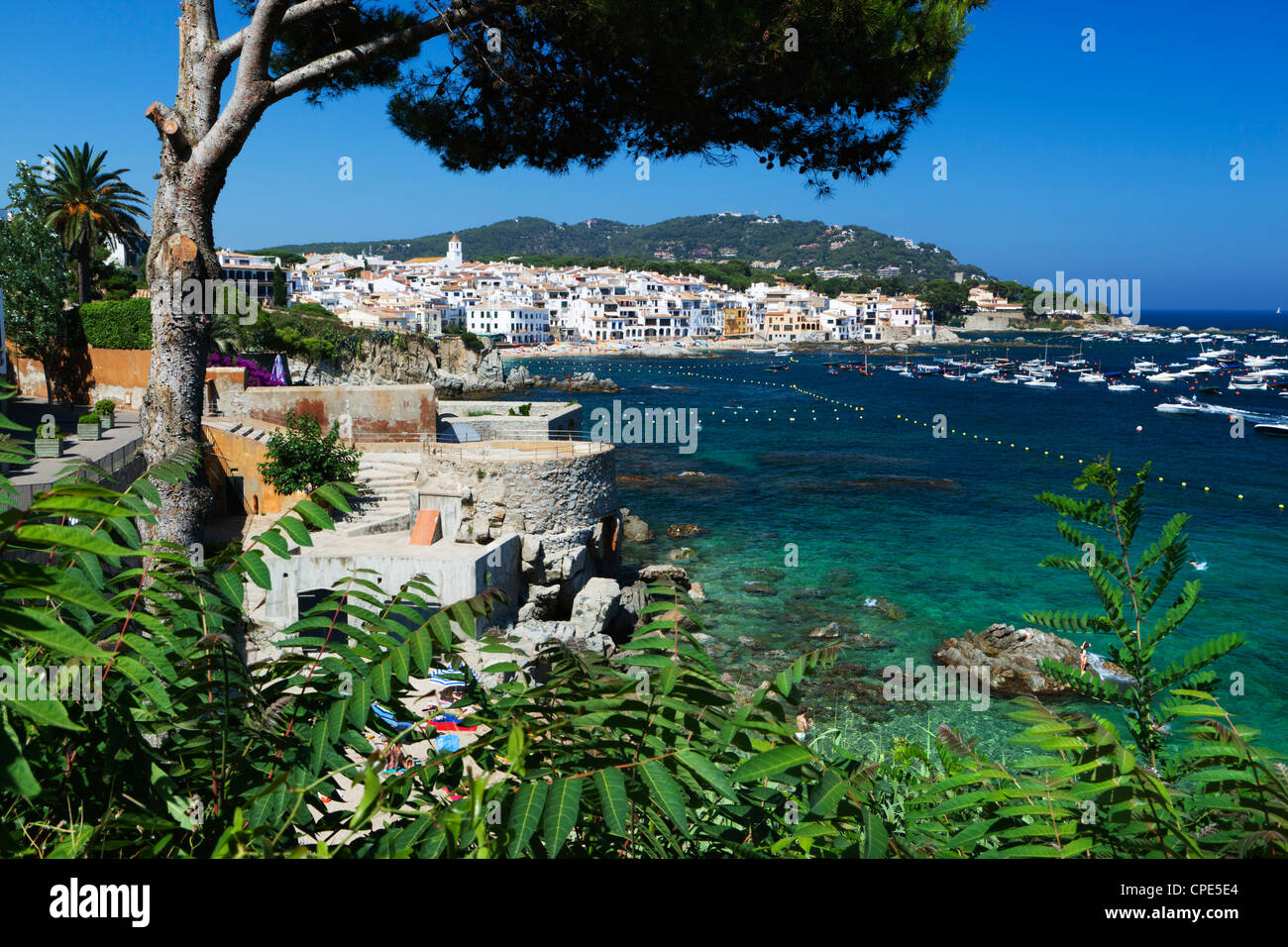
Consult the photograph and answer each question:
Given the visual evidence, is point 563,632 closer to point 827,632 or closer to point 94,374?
point 827,632

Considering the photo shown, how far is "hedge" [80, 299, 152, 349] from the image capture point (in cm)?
2405

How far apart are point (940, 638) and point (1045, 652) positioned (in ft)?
8.47

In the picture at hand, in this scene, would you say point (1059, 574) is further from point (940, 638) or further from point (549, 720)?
point (549, 720)

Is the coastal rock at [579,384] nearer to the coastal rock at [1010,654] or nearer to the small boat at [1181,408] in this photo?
the small boat at [1181,408]

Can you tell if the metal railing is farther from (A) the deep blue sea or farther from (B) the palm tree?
(B) the palm tree

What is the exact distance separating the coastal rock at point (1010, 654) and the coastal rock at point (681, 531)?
11.1 meters

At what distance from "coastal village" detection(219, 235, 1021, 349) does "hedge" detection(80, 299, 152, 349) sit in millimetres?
91575

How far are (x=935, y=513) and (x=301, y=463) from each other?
85.0 ft

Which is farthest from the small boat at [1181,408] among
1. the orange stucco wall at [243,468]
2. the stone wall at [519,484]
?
the orange stucco wall at [243,468]

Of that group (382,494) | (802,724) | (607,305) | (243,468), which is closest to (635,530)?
(382,494)

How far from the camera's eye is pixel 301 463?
17828mm

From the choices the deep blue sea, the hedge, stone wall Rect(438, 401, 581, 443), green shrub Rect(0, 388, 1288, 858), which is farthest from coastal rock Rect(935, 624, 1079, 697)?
the hedge

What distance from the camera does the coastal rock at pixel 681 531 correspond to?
2962 cm

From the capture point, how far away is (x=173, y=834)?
6.20 feet
